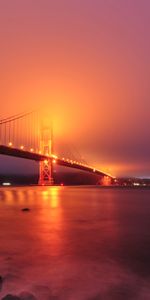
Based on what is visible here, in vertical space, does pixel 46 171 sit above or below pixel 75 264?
above

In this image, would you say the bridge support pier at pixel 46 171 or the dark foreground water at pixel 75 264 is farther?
the bridge support pier at pixel 46 171

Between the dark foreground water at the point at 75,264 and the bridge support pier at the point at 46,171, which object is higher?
the bridge support pier at the point at 46,171

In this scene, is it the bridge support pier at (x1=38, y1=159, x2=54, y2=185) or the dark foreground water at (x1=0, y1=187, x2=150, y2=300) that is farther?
the bridge support pier at (x1=38, y1=159, x2=54, y2=185)

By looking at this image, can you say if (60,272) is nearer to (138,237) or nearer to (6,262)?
(6,262)

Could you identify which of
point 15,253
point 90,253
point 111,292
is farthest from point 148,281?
point 15,253

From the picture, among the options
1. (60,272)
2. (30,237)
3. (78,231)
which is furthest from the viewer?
(78,231)

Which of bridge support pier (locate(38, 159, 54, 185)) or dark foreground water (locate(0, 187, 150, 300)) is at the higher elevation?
bridge support pier (locate(38, 159, 54, 185))

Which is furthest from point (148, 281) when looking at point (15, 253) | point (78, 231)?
point (78, 231)

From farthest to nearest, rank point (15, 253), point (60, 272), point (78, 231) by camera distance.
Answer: point (78, 231) < point (15, 253) < point (60, 272)

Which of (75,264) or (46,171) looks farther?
(46,171)

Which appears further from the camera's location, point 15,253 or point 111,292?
point 15,253
